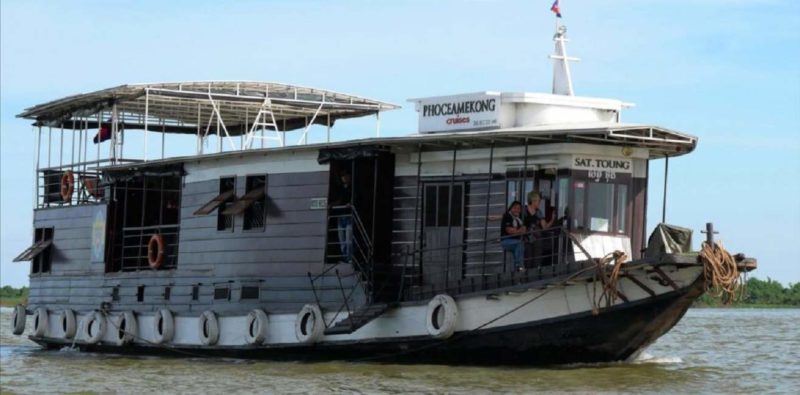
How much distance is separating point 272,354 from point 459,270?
11.6 ft

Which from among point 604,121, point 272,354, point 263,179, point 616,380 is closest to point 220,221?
Answer: point 263,179

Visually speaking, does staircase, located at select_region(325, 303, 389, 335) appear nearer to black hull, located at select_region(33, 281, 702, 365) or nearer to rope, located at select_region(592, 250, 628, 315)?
black hull, located at select_region(33, 281, 702, 365)

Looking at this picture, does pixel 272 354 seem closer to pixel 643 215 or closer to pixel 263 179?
pixel 263 179

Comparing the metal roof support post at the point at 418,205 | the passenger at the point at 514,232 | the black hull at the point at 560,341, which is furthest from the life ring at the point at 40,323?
the passenger at the point at 514,232

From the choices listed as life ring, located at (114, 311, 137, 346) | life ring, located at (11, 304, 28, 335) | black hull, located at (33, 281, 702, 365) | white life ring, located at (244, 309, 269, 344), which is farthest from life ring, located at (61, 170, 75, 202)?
black hull, located at (33, 281, 702, 365)

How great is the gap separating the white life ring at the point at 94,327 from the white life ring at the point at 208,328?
3.30m

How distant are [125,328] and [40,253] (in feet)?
13.1

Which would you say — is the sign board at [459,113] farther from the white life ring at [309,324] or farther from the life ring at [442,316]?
the white life ring at [309,324]

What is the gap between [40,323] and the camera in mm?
28875

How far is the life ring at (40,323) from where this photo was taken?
28797mm

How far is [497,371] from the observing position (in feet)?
66.0

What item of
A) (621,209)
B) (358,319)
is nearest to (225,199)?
(358,319)

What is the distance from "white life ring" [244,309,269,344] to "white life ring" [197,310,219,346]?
82 cm

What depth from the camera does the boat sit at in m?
19.8
